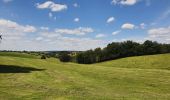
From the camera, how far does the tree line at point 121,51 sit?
397 ft

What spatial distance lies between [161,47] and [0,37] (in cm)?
7765

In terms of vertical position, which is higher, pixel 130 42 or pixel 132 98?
pixel 130 42

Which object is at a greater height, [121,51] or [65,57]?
[121,51]

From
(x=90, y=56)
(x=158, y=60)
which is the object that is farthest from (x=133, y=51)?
(x=158, y=60)

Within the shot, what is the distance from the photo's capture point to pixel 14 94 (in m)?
23.7

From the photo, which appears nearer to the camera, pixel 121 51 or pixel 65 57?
pixel 121 51

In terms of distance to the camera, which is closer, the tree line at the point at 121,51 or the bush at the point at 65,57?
the tree line at the point at 121,51

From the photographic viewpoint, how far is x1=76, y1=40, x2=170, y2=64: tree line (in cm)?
12106

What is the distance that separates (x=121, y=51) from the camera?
407 feet

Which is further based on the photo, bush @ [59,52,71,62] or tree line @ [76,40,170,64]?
bush @ [59,52,71,62]

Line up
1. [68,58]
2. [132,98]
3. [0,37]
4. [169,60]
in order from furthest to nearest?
[68,58]
[169,60]
[0,37]
[132,98]

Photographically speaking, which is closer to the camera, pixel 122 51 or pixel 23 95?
pixel 23 95

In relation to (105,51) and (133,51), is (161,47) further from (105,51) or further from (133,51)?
(105,51)

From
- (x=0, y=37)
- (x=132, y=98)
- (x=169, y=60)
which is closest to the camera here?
(x=132, y=98)
